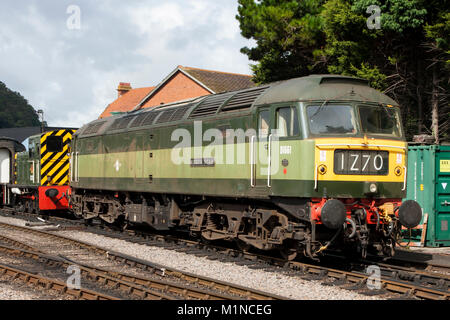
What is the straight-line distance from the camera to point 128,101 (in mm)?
56688

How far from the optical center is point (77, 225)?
718 inches

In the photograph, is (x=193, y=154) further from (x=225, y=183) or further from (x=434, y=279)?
(x=434, y=279)

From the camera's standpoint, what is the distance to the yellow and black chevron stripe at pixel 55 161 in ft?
67.2

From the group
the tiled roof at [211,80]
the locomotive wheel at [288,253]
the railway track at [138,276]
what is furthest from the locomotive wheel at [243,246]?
the tiled roof at [211,80]

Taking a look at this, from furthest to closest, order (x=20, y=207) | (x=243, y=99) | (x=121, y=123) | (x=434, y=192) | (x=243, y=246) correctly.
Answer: (x=20, y=207) → (x=121, y=123) → (x=434, y=192) → (x=243, y=246) → (x=243, y=99)

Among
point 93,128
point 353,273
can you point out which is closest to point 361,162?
point 353,273

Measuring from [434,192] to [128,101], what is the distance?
4613 centimetres

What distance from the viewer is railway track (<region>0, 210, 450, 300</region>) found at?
28.0 ft

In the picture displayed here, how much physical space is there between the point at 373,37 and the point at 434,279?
1102cm

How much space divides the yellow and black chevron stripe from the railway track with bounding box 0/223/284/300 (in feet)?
21.1

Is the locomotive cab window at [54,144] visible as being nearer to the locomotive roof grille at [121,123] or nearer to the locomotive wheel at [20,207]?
the locomotive wheel at [20,207]

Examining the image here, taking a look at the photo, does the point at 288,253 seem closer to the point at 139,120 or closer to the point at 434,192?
the point at 434,192
